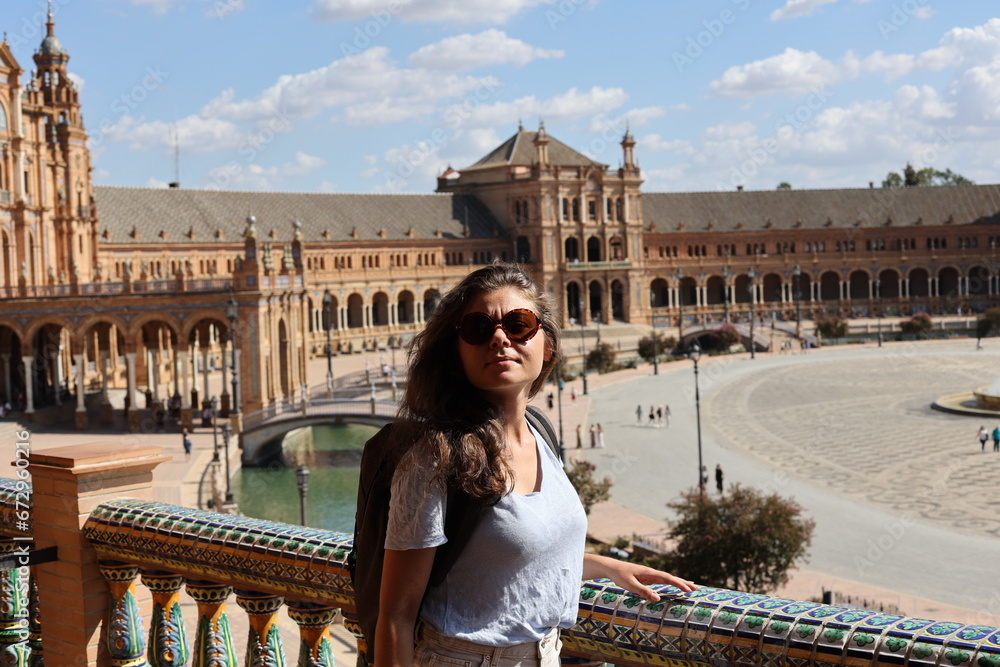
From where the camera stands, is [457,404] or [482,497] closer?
[482,497]

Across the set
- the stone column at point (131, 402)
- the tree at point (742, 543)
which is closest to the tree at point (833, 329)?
the stone column at point (131, 402)

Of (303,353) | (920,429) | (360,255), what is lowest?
(920,429)

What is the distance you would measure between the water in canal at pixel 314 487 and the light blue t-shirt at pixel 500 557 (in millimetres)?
34236

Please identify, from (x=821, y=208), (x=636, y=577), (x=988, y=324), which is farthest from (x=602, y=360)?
(x=636, y=577)

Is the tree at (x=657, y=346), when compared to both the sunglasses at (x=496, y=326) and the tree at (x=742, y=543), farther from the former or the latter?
the sunglasses at (x=496, y=326)

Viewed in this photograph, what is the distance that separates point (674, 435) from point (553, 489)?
48832mm

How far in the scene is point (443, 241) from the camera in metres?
103

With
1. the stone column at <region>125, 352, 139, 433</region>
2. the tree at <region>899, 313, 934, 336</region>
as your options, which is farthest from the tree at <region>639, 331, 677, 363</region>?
the stone column at <region>125, 352, 139, 433</region>

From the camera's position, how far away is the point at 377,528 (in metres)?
4.14

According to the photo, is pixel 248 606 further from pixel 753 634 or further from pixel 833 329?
pixel 833 329

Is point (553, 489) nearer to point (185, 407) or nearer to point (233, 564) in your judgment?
point (233, 564)

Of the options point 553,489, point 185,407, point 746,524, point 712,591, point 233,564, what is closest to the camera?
point 553,489

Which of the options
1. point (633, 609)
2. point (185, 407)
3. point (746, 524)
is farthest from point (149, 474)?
point (185, 407)

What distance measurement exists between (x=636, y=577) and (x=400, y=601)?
1152 millimetres
